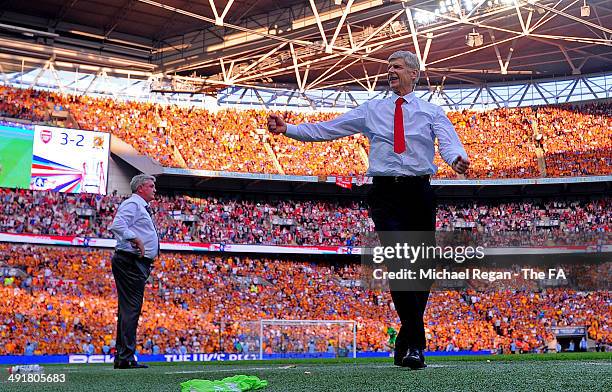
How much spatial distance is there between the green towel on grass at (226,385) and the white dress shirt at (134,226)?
11.8 feet

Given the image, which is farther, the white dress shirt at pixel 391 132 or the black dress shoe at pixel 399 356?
the black dress shoe at pixel 399 356

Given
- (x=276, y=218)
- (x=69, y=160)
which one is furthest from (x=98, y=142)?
(x=276, y=218)

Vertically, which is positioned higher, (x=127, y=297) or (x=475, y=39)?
(x=475, y=39)

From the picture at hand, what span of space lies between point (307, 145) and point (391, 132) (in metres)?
33.5

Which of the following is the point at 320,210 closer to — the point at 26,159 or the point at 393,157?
the point at 26,159

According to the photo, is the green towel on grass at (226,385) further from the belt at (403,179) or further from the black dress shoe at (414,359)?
the belt at (403,179)

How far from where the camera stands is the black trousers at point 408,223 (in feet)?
16.8

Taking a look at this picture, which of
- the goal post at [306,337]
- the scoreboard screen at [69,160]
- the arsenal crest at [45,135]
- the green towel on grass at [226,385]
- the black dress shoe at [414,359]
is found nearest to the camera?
the green towel on grass at [226,385]

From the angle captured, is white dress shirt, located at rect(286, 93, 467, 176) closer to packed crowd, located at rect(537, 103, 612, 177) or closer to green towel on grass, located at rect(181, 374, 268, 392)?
green towel on grass, located at rect(181, 374, 268, 392)

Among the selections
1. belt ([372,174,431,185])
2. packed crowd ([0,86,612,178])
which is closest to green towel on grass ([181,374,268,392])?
belt ([372,174,431,185])

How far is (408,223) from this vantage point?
16.9ft

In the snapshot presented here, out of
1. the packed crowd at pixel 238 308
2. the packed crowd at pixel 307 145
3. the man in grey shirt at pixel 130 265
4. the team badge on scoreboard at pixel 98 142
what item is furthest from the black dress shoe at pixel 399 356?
the packed crowd at pixel 307 145

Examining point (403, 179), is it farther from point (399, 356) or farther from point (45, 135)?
point (45, 135)

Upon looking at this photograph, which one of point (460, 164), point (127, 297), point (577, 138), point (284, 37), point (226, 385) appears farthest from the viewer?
point (577, 138)
